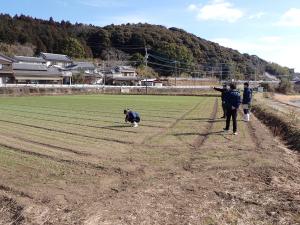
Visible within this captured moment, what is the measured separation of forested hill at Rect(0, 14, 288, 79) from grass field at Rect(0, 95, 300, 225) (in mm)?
84219

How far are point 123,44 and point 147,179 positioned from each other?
120m

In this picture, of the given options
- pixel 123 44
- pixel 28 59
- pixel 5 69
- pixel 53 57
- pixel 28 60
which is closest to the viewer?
pixel 5 69

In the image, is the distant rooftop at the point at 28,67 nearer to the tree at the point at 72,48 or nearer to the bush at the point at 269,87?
the tree at the point at 72,48

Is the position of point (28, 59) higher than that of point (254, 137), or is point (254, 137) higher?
point (28, 59)

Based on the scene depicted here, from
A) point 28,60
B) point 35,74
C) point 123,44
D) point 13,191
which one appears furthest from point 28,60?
point 13,191

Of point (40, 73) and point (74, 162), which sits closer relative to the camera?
point (74, 162)

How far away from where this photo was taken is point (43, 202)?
6957 mm

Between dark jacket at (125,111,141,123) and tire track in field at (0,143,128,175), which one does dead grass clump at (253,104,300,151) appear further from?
tire track in field at (0,143,128,175)

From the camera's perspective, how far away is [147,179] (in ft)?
27.4

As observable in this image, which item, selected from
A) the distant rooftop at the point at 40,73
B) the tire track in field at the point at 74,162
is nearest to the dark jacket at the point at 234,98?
the tire track in field at the point at 74,162

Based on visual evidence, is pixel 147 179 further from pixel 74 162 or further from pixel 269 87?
pixel 269 87

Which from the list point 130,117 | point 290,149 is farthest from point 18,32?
point 290,149

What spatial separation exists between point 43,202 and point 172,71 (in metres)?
109

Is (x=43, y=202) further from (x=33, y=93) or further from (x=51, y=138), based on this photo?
(x=33, y=93)
